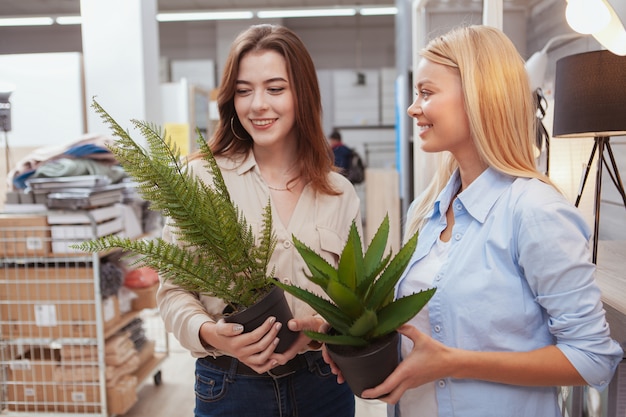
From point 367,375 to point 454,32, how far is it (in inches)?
24.9

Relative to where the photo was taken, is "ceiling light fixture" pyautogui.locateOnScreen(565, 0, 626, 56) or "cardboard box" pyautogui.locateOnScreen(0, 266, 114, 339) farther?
"cardboard box" pyautogui.locateOnScreen(0, 266, 114, 339)

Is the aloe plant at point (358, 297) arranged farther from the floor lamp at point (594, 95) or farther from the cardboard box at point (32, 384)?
the cardboard box at point (32, 384)

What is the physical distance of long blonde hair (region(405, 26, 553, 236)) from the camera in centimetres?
93

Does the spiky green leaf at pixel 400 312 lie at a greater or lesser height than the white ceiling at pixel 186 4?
lesser

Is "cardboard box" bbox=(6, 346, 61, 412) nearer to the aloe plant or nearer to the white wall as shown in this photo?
the white wall

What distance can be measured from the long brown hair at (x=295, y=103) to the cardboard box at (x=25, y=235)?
1487 mm

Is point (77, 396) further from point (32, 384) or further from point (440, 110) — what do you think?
point (440, 110)

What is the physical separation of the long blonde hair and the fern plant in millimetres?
455

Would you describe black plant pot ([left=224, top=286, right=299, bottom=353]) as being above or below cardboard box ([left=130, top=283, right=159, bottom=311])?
above

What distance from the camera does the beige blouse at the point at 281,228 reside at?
1.18 meters

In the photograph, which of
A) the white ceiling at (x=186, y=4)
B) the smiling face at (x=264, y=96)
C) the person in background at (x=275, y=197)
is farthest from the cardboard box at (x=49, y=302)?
the white ceiling at (x=186, y=4)

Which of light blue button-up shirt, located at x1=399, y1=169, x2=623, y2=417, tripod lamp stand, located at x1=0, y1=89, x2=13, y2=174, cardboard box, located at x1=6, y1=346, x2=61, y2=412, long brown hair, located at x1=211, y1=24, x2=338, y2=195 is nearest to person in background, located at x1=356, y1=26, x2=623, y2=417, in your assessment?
light blue button-up shirt, located at x1=399, y1=169, x2=623, y2=417

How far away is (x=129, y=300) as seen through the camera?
2.85 m

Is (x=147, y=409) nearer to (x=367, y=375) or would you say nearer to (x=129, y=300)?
(x=129, y=300)
